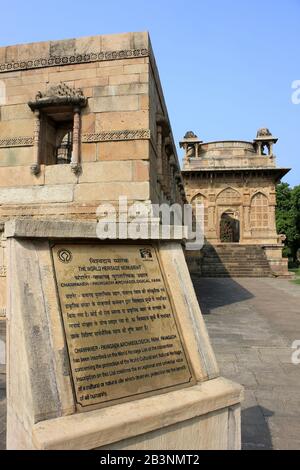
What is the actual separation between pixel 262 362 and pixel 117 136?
178 inches

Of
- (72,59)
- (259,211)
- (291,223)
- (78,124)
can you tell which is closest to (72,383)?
(78,124)

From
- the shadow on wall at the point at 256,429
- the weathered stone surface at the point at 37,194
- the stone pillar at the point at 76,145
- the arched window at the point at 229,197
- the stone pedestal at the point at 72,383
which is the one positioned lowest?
the shadow on wall at the point at 256,429

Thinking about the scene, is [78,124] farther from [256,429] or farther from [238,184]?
[238,184]

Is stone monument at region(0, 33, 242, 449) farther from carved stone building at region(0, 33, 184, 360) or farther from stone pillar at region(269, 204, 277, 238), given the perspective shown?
stone pillar at region(269, 204, 277, 238)

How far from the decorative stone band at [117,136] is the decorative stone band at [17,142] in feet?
3.61

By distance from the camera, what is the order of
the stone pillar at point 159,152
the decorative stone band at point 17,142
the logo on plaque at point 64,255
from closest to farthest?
the logo on plaque at point 64,255
the decorative stone band at point 17,142
the stone pillar at point 159,152

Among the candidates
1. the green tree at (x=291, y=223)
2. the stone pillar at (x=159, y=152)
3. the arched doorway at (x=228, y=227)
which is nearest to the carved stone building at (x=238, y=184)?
the arched doorway at (x=228, y=227)

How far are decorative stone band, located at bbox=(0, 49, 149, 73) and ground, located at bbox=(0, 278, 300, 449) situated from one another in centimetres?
521

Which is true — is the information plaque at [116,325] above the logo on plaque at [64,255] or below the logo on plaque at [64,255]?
below

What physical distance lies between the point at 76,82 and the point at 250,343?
5.63m

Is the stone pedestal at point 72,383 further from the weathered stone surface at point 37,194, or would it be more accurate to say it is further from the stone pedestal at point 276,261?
the stone pedestal at point 276,261

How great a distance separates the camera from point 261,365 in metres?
4.24

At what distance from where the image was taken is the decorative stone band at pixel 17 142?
698 cm
